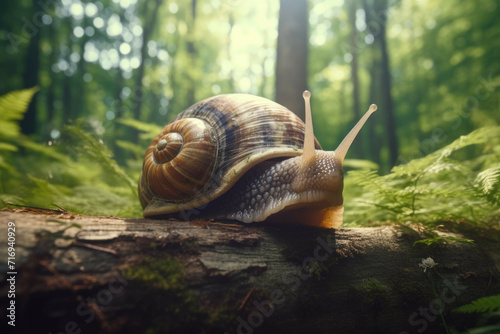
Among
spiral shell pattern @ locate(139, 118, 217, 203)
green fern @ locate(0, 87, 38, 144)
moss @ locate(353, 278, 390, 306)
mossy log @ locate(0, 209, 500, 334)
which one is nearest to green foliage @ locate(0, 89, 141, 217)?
green fern @ locate(0, 87, 38, 144)

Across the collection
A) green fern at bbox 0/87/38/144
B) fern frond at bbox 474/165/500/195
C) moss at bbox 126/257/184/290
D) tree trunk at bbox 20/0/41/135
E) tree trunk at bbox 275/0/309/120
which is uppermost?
tree trunk at bbox 20/0/41/135

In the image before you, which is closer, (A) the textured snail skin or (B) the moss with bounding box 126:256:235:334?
(B) the moss with bounding box 126:256:235:334

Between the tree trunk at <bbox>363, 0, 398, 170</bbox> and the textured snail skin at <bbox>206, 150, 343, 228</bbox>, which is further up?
the tree trunk at <bbox>363, 0, 398, 170</bbox>

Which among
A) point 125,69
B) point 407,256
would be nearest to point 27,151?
point 407,256

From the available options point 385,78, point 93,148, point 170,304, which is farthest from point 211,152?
point 385,78

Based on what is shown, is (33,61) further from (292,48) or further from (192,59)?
(292,48)

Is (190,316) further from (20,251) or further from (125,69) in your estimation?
(125,69)

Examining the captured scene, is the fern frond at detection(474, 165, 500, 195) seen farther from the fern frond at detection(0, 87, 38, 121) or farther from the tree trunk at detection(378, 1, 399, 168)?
the tree trunk at detection(378, 1, 399, 168)

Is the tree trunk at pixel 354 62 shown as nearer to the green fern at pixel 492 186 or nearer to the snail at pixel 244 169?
the green fern at pixel 492 186
